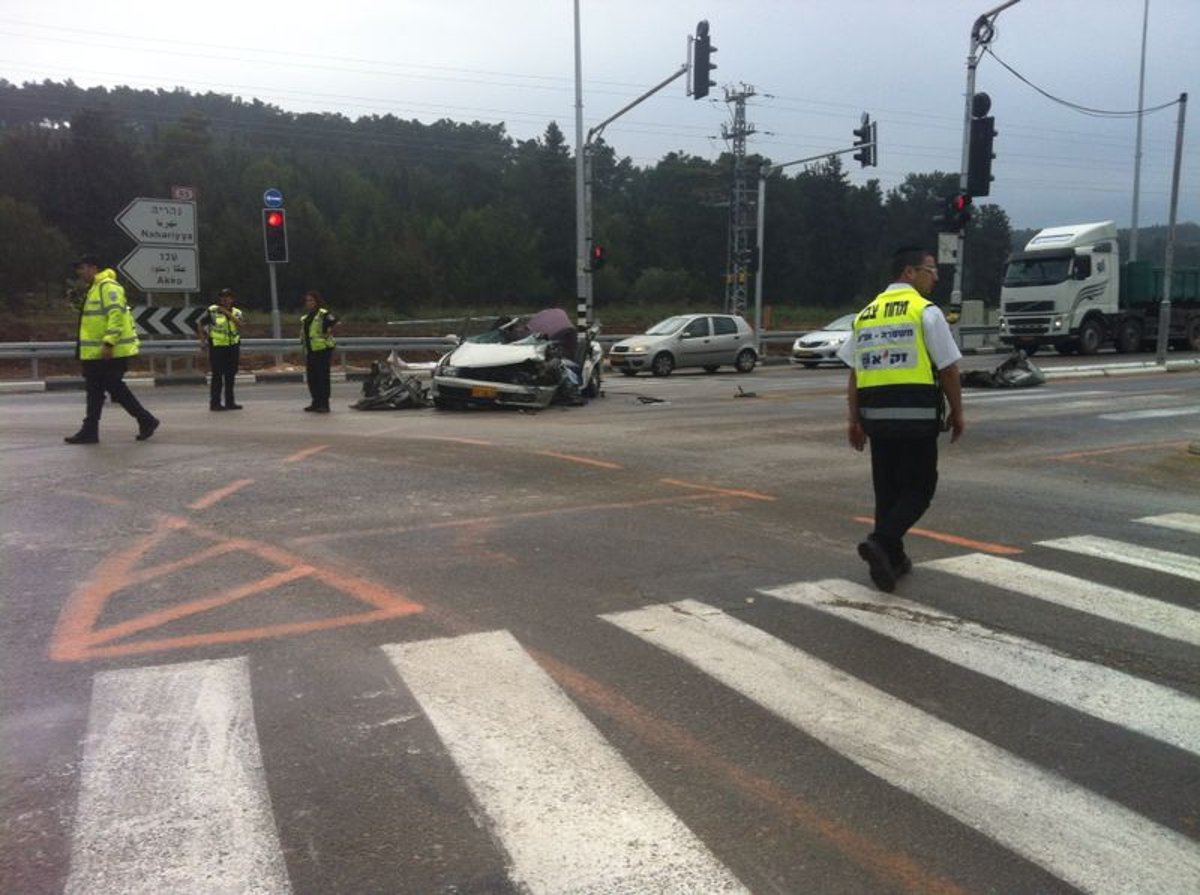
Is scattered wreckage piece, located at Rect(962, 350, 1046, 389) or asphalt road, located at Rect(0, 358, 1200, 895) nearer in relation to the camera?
asphalt road, located at Rect(0, 358, 1200, 895)

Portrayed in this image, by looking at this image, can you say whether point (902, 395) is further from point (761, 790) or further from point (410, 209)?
point (410, 209)

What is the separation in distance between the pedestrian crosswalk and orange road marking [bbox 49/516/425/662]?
38 cm

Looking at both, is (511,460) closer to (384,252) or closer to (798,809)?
(798,809)

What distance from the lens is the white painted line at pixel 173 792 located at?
9.37 ft

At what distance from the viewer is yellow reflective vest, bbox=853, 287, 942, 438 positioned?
5641 mm

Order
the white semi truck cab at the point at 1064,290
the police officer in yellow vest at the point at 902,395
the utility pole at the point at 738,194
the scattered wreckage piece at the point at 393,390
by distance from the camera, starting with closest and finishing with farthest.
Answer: the police officer in yellow vest at the point at 902,395 → the scattered wreckage piece at the point at 393,390 → the white semi truck cab at the point at 1064,290 → the utility pole at the point at 738,194

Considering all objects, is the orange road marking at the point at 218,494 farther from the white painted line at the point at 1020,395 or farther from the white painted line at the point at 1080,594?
the white painted line at the point at 1020,395

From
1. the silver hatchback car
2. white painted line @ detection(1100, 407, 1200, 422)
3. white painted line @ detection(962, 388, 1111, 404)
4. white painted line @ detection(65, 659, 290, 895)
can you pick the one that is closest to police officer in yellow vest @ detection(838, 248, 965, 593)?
white painted line @ detection(65, 659, 290, 895)

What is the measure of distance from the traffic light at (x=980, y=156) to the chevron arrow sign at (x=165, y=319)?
55.3 feet

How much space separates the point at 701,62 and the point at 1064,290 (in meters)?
15.1

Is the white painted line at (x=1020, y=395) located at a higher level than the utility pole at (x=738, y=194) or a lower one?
lower

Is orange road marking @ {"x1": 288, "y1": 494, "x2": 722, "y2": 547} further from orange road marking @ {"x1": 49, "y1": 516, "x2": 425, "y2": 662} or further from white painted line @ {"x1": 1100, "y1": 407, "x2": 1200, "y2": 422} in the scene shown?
white painted line @ {"x1": 1100, "y1": 407, "x2": 1200, "y2": 422}

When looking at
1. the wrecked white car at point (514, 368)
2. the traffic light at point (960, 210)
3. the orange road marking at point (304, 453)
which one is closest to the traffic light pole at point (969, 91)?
the traffic light at point (960, 210)

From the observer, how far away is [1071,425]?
1398cm
